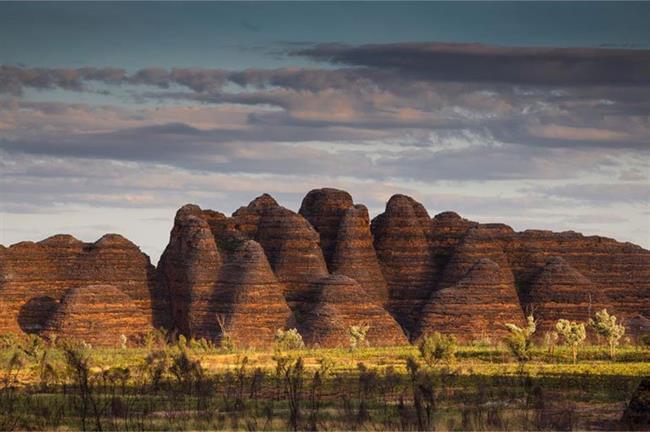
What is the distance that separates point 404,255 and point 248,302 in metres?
15.1

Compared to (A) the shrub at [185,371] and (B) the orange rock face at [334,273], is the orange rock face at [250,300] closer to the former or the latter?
(B) the orange rock face at [334,273]

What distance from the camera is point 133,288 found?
3708 inches

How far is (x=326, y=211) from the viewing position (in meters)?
102

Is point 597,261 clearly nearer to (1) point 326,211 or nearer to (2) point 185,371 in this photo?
(1) point 326,211

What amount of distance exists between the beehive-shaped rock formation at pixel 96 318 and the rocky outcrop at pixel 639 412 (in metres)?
56.1

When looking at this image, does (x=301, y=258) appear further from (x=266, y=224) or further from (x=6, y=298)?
(x=6, y=298)

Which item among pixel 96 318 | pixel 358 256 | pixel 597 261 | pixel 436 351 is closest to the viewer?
pixel 436 351

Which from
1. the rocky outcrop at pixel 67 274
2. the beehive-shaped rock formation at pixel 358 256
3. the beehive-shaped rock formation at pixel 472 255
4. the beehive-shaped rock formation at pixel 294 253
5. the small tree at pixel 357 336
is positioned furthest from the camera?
the beehive-shaped rock formation at pixel 472 255

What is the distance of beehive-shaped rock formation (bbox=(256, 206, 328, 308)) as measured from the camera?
94.9m

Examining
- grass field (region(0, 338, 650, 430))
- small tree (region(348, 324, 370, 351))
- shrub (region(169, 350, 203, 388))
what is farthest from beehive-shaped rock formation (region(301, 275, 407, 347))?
shrub (region(169, 350, 203, 388))

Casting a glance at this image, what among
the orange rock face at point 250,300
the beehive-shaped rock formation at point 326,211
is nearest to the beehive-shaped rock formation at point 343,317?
the orange rock face at point 250,300

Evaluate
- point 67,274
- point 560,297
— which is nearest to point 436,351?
point 560,297

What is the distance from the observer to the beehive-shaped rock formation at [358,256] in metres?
97.2

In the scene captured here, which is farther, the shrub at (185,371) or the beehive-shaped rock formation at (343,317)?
the beehive-shaped rock formation at (343,317)
